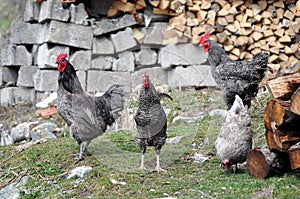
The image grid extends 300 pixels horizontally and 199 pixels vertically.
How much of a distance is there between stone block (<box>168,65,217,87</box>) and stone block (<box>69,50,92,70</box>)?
4.81 ft

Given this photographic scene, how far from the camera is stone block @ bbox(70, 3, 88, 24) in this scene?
819cm

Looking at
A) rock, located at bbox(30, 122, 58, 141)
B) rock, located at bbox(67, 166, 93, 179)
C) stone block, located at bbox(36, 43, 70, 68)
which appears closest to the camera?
rock, located at bbox(67, 166, 93, 179)

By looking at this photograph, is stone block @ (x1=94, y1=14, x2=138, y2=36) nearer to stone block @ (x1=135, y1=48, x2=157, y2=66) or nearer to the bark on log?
stone block @ (x1=135, y1=48, x2=157, y2=66)

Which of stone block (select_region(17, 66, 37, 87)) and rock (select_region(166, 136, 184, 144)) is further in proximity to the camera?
stone block (select_region(17, 66, 37, 87))

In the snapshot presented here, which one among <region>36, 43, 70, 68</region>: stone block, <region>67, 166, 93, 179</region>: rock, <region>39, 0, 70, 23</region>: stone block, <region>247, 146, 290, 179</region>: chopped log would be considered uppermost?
<region>39, 0, 70, 23</region>: stone block

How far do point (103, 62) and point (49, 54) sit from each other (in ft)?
3.06

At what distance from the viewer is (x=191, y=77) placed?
27.3 ft

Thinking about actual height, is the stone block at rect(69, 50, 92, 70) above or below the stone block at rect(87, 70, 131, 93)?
above

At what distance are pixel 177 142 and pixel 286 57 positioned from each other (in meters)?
3.47

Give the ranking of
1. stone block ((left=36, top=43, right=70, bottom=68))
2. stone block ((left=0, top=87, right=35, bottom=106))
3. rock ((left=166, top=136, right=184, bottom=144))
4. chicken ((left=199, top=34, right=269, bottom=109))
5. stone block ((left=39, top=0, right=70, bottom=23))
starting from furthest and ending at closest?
1. stone block ((left=0, top=87, right=35, bottom=106))
2. stone block ((left=36, top=43, right=70, bottom=68))
3. stone block ((left=39, top=0, right=70, bottom=23))
4. chicken ((left=199, top=34, right=269, bottom=109))
5. rock ((left=166, top=136, right=184, bottom=144))

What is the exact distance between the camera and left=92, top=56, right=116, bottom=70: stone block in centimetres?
832

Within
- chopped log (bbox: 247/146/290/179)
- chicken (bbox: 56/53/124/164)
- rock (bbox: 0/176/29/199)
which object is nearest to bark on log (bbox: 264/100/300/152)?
chopped log (bbox: 247/146/290/179)

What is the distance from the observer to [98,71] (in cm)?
836

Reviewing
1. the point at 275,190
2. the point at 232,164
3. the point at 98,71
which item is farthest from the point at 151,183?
the point at 98,71
